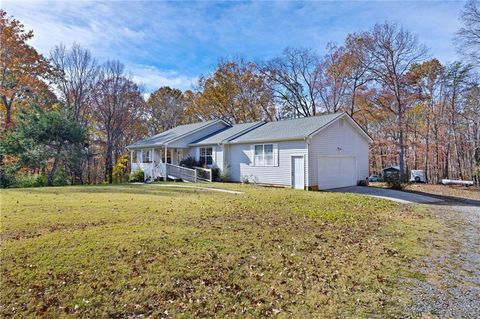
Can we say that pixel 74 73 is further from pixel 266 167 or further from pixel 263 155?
pixel 266 167

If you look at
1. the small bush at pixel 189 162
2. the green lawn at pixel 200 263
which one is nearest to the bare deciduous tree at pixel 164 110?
the small bush at pixel 189 162

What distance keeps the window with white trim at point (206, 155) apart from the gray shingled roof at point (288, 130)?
274 centimetres

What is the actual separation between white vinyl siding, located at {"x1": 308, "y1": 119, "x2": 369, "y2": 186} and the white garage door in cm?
26

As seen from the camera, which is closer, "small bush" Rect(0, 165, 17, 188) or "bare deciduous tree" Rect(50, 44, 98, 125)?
"small bush" Rect(0, 165, 17, 188)

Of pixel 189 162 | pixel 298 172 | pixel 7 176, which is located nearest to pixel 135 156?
pixel 189 162

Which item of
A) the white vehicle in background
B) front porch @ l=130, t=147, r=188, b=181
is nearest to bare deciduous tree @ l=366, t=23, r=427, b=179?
the white vehicle in background

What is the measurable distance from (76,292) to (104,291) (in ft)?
1.14

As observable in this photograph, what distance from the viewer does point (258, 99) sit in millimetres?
35594

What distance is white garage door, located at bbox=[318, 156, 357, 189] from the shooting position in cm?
1782

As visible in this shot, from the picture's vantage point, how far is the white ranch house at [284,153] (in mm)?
17406

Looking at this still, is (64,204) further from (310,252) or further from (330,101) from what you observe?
(330,101)

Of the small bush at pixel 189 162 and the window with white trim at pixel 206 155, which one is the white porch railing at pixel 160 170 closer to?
the small bush at pixel 189 162

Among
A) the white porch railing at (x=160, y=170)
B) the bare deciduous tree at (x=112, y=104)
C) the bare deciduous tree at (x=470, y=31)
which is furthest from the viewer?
the bare deciduous tree at (x=112, y=104)

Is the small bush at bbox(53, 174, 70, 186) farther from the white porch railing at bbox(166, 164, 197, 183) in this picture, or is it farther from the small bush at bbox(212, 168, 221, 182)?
the small bush at bbox(212, 168, 221, 182)
